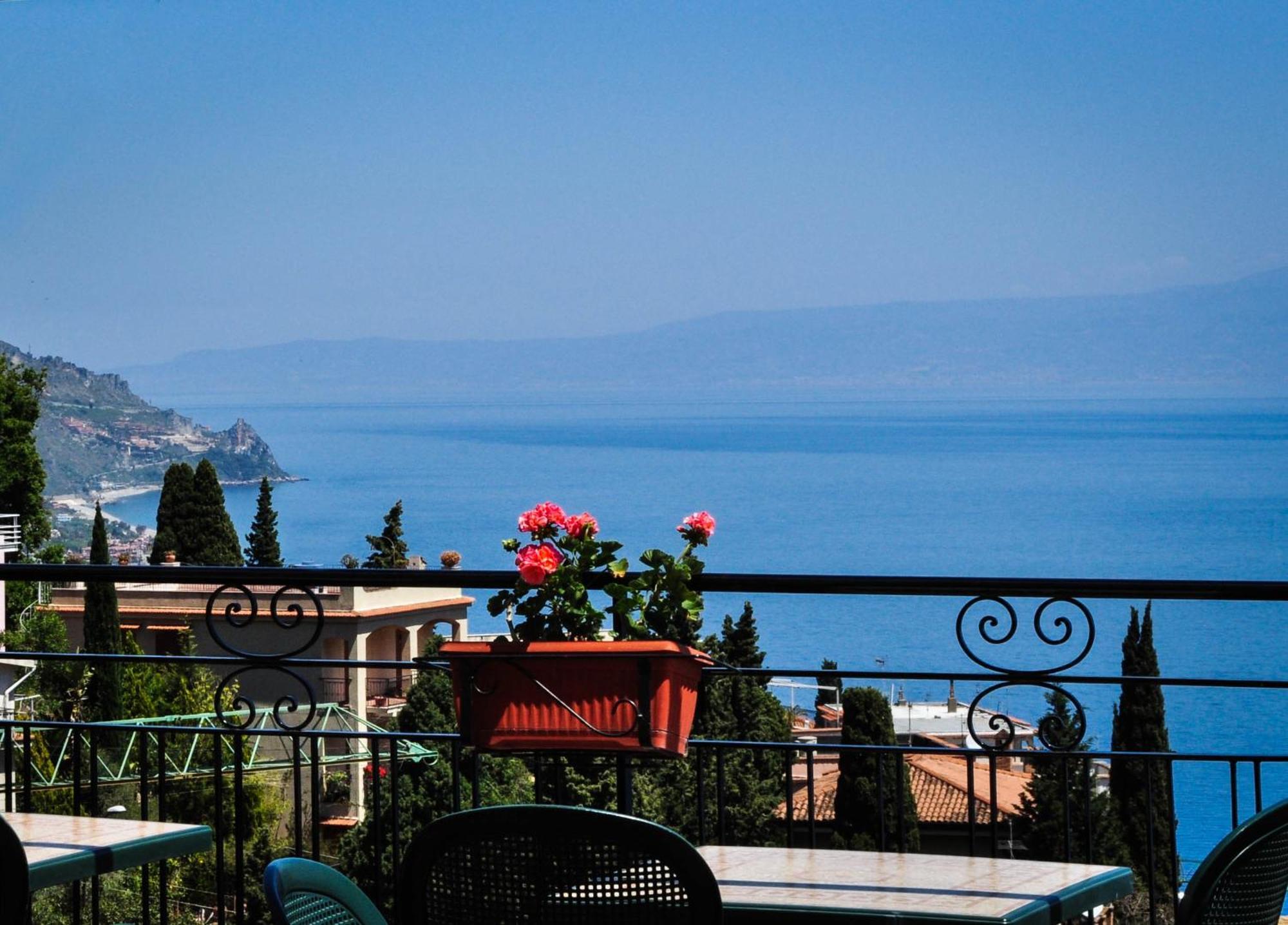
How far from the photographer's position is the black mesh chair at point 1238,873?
4.98 ft

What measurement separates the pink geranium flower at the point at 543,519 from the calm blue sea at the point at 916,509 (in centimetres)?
4606

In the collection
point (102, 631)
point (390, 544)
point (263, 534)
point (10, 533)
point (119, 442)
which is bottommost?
point (102, 631)

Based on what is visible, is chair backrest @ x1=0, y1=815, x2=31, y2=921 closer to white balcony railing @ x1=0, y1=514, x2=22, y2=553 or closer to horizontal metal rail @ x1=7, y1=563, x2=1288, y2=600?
horizontal metal rail @ x1=7, y1=563, x2=1288, y2=600

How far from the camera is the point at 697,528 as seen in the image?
2.67m

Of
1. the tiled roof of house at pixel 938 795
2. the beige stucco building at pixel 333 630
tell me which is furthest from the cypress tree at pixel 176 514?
the tiled roof of house at pixel 938 795

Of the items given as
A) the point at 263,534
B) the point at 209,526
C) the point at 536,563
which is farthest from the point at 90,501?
the point at 536,563

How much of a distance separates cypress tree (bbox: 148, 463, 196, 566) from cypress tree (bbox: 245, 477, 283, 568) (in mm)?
2432

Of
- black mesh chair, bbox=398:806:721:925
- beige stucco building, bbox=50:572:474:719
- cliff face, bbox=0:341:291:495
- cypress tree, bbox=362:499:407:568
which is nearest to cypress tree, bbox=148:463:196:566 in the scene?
beige stucco building, bbox=50:572:474:719

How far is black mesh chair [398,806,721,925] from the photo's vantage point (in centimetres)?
140

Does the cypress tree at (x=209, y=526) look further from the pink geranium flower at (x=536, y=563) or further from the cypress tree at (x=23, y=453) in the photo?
the pink geranium flower at (x=536, y=563)

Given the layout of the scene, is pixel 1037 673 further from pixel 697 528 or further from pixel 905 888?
pixel 905 888

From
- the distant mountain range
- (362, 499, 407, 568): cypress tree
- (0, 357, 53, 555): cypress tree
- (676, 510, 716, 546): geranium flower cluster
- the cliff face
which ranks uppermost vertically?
the distant mountain range

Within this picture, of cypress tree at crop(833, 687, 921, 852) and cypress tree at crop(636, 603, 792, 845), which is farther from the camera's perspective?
cypress tree at crop(636, 603, 792, 845)

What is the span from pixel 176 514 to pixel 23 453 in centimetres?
762
